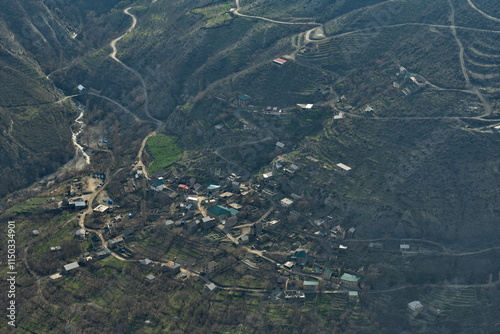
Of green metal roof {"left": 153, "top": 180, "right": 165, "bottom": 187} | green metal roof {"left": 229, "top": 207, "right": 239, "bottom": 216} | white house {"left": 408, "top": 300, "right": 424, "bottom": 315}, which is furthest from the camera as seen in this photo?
green metal roof {"left": 153, "top": 180, "right": 165, "bottom": 187}

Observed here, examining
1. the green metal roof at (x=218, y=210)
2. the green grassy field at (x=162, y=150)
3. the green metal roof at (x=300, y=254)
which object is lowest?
the green metal roof at (x=300, y=254)

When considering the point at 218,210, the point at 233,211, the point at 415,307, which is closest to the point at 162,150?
the point at 218,210

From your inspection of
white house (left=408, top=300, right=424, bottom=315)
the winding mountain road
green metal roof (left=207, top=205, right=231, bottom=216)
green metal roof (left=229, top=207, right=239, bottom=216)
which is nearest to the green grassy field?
the winding mountain road

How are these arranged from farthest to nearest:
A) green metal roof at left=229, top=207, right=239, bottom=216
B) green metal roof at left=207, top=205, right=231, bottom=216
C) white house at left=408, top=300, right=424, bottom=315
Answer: green metal roof at left=207, top=205, right=231, bottom=216
green metal roof at left=229, top=207, right=239, bottom=216
white house at left=408, top=300, right=424, bottom=315

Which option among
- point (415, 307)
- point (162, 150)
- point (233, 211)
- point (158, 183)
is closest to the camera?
point (415, 307)

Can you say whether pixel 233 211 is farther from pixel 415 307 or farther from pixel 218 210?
pixel 415 307

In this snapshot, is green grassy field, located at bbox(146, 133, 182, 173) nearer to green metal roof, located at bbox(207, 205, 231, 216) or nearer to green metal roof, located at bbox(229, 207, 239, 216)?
green metal roof, located at bbox(207, 205, 231, 216)

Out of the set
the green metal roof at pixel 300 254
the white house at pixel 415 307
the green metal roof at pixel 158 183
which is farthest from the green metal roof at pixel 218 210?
the white house at pixel 415 307

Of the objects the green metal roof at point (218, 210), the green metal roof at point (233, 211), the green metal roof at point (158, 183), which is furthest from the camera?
the green metal roof at point (158, 183)

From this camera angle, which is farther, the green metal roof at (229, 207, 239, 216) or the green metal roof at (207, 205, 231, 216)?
the green metal roof at (207, 205, 231, 216)

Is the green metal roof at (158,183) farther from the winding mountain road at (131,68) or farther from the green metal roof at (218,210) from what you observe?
the winding mountain road at (131,68)
